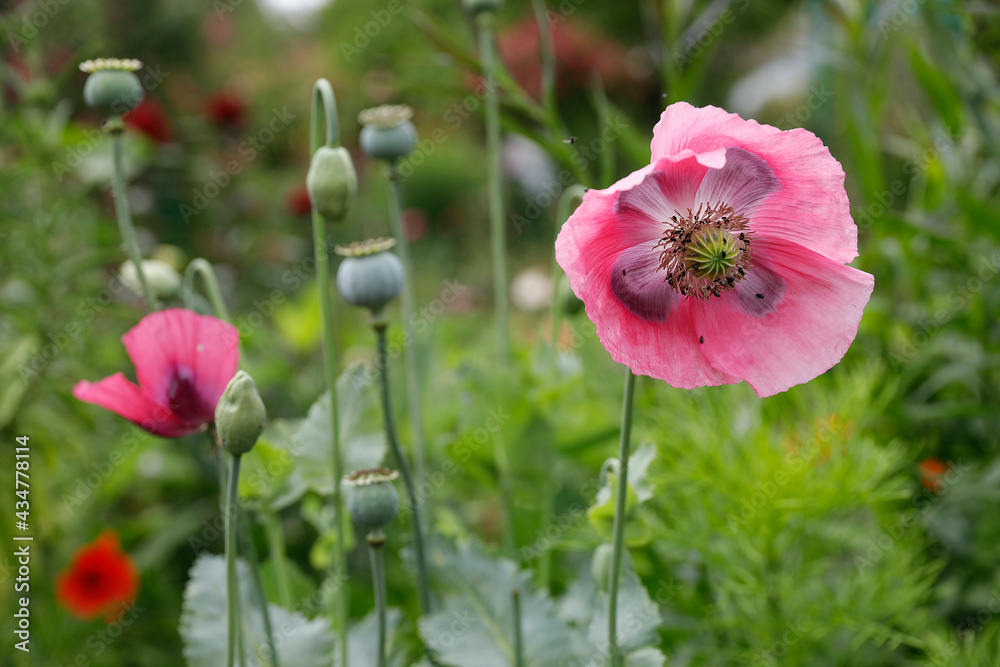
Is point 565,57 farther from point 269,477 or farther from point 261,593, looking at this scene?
point 261,593

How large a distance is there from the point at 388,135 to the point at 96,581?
78cm

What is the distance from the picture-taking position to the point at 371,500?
0.47 meters

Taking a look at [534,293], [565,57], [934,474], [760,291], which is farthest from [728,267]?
[565,57]

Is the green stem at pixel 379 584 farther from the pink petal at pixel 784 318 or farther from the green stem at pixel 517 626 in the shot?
the pink petal at pixel 784 318

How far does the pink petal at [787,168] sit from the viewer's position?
1.28 ft

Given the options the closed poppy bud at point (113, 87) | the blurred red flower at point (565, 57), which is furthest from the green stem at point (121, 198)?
the blurred red flower at point (565, 57)

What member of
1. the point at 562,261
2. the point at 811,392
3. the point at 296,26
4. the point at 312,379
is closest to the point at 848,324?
the point at 562,261

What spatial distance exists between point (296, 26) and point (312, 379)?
21.2 feet

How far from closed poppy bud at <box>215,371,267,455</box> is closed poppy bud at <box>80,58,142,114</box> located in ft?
0.74

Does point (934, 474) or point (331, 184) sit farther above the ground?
point (331, 184)

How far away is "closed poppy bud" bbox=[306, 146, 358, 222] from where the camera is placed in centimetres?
46

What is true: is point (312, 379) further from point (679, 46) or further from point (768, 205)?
point (768, 205)

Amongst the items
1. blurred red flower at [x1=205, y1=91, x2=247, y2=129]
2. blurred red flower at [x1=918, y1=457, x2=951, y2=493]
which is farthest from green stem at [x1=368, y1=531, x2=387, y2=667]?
blurred red flower at [x1=205, y1=91, x2=247, y2=129]

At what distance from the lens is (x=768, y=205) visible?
1.47 feet
